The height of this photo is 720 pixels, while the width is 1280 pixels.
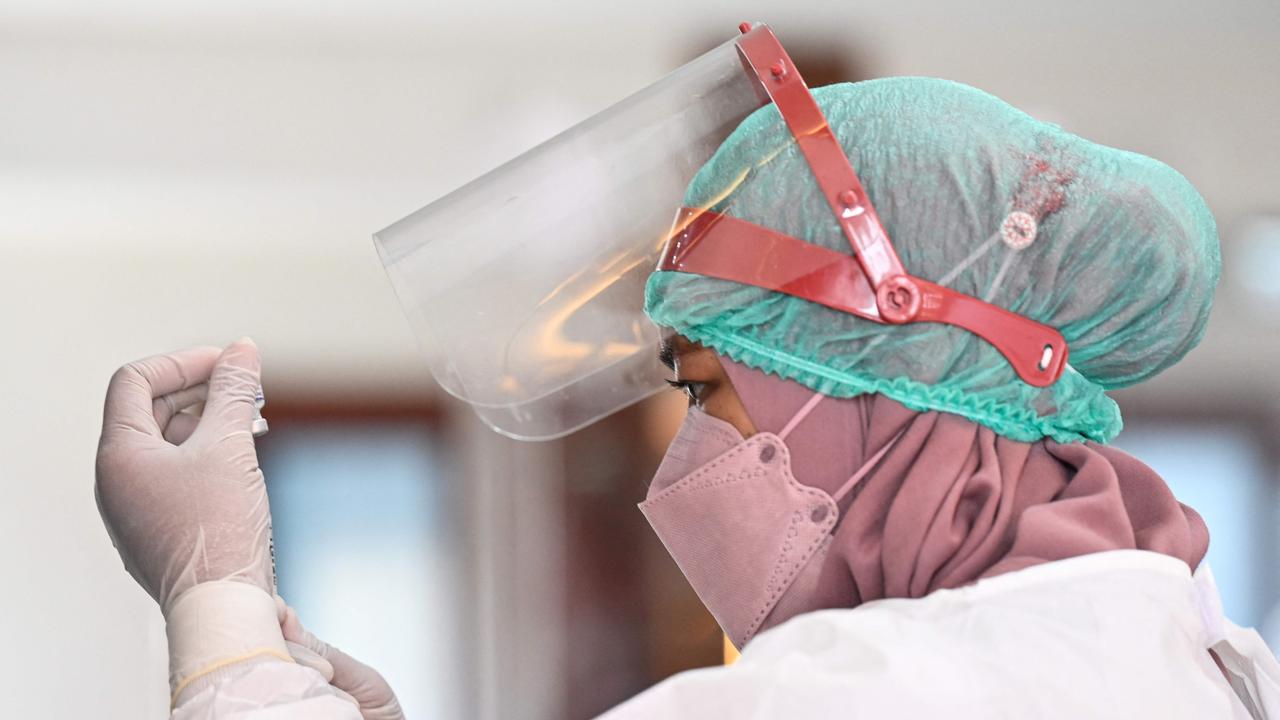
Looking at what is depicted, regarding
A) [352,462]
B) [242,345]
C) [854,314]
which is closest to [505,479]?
[352,462]

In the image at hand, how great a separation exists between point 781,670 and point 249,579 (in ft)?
1.69

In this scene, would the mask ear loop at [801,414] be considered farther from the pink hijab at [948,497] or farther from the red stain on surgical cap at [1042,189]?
the red stain on surgical cap at [1042,189]

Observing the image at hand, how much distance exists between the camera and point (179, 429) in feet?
3.40

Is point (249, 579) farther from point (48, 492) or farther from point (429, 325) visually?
point (48, 492)

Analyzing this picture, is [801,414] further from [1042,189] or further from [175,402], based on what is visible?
[175,402]

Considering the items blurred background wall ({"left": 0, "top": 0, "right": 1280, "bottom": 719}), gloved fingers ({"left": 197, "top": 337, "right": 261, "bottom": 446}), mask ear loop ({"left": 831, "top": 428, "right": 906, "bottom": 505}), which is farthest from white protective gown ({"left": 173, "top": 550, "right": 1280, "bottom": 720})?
blurred background wall ({"left": 0, "top": 0, "right": 1280, "bottom": 719})

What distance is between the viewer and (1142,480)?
811 mm

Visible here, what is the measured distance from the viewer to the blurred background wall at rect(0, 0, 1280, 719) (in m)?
1.92

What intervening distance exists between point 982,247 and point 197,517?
28.0 inches

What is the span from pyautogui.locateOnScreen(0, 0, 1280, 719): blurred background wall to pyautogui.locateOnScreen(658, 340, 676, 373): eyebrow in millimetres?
1192

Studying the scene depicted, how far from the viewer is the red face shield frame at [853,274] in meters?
0.79

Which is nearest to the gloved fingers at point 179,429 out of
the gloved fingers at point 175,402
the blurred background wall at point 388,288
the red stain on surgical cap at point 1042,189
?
the gloved fingers at point 175,402

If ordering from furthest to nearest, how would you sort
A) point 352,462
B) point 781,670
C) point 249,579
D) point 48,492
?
point 352,462 < point 48,492 < point 249,579 < point 781,670

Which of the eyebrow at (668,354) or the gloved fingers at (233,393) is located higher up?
the gloved fingers at (233,393)
